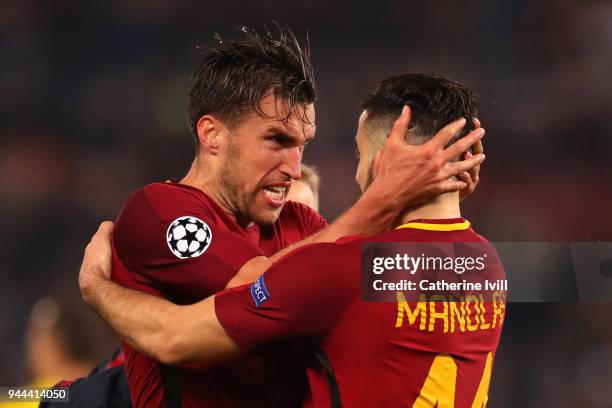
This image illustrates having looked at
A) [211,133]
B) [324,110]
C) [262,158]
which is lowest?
[262,158]

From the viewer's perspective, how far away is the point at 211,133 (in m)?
2.99

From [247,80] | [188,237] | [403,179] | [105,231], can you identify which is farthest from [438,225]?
[105,231]

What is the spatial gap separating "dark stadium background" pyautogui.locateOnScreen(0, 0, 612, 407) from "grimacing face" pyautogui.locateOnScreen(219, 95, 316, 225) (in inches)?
191

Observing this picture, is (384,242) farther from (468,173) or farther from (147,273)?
(147,273)

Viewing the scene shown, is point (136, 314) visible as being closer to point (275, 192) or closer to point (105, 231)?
point (105, 231)

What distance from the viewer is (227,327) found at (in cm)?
211

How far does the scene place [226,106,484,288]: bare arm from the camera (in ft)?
7.57

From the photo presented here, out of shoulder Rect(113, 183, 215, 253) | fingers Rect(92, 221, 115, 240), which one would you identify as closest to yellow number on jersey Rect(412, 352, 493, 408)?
shoulder Rect(113, 183, 215, 253)

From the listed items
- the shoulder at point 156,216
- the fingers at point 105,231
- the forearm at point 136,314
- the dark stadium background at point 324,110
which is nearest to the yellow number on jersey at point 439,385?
the forearm at point 136,314

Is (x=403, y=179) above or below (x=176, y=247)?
above

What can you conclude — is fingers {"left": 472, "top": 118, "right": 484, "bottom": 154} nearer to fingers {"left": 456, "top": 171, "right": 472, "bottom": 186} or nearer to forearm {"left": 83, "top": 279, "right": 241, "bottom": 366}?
fingers {"left": 456, "top": 171, "right": 472, "bottom": 186}

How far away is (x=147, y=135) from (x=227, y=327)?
6.55m

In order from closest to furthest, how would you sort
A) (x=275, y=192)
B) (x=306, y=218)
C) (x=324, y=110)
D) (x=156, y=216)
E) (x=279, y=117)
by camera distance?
(x=156, y=216) → (x=279, y=117) → (x=275, y=192) → (x=306, y=218) → (x=324, y=110)

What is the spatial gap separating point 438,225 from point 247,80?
3.36 ft
